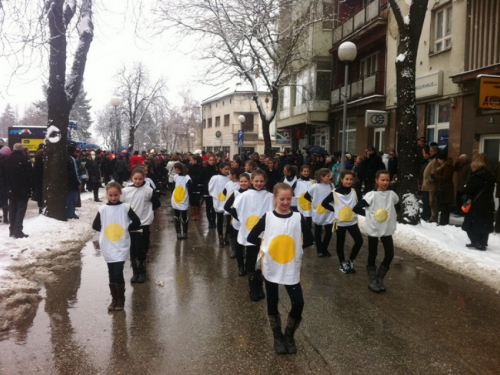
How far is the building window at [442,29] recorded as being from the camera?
1535cm

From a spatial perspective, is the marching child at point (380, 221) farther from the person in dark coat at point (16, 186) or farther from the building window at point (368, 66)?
the building window at point (368, 66)

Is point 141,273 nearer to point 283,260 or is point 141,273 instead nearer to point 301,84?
point 283,260

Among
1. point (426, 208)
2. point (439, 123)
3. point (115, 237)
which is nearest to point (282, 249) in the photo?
point (115, 237)

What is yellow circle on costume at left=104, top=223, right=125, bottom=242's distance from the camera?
5.50m

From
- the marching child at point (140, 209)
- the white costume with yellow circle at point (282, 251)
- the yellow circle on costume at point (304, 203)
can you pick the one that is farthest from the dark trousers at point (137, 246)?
the yellow circle on costume at point (304, 203)

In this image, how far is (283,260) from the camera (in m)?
4.29

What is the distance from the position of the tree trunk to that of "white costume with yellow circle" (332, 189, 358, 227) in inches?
288

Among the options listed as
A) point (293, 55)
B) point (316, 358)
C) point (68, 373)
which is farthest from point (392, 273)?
point (293, 55)

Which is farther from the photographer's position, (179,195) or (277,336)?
(179,195)

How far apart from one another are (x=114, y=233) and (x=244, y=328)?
1952mm

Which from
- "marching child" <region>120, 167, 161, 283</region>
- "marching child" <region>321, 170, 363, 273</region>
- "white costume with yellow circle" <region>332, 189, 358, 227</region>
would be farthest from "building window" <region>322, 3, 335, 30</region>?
"marching child" <region>120, 167, 161, 283</region>

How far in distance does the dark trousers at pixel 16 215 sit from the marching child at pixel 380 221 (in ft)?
22.2

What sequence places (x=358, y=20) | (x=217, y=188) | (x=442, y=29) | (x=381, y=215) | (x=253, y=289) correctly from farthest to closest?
(x=358, y=20) → (x=442, y=29) → (x=217, y=188) → (x=381, y=215) → (x=253, y=289)

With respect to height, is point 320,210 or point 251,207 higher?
point 251,207
